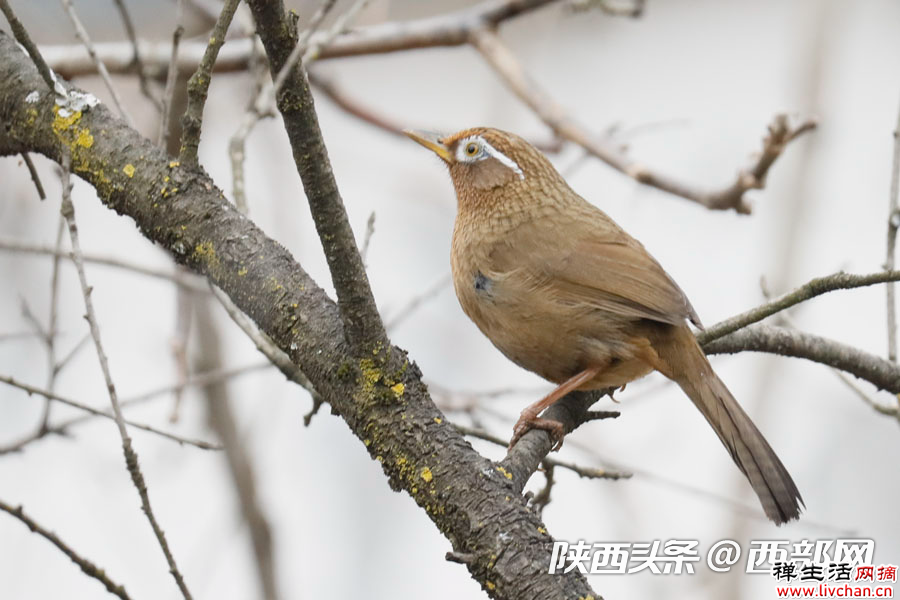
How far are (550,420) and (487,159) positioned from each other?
1793mm

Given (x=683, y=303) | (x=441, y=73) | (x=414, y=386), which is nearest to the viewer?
(x=414, y=386)

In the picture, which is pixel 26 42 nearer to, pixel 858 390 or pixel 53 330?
pixel 53 330

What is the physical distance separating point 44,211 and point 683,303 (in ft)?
19.4

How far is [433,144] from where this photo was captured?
4910 millimetres

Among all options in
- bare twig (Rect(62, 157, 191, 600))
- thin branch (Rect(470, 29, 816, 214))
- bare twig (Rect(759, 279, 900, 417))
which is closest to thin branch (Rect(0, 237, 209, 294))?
bare twig (Rect(62, 157, 191, 600))

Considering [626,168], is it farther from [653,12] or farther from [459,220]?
[653,12]

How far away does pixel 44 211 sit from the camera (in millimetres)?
7914

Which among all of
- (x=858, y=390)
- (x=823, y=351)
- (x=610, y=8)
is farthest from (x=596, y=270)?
(x=610, y=8)

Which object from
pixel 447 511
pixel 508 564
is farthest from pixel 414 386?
pixel 508 564

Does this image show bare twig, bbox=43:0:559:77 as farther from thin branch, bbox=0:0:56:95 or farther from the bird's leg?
thin branch, bbox=0:0:56:95

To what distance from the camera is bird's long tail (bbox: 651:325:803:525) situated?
3357 millimetres

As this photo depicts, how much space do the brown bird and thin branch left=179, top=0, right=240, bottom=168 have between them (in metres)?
1.45

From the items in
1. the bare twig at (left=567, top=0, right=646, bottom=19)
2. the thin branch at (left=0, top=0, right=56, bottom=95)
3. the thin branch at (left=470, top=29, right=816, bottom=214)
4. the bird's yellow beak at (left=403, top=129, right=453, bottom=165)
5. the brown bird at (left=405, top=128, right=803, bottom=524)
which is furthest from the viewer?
the bare twig at (left=567, top=0, right=646, bottom=19)

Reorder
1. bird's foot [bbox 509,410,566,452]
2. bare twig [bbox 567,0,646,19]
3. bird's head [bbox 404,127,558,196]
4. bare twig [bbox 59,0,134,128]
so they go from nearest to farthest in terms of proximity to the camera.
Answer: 1. bird's foot [bbox 509,410,566,452]
2. bare twig [bbox 59,0,134,128]
3. bird's head [bbox 404,127,558,196]
4. bare twig [bbox 567,0,646,19]
